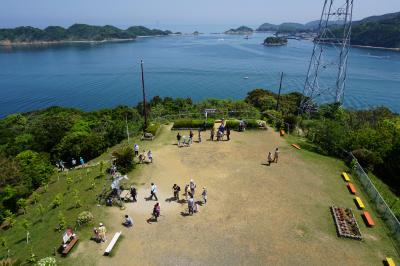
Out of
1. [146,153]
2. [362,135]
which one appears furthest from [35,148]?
[362,135]

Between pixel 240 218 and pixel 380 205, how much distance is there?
30.3 feet

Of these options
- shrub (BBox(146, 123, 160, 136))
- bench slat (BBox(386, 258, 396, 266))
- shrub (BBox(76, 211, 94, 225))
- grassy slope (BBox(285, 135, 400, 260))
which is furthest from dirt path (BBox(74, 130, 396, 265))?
shrub (BBox(146, 123, 160, 136))

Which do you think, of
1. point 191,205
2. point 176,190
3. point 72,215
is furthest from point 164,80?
point 191,205

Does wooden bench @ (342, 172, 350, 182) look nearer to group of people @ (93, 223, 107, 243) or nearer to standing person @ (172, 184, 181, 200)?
standing person @ (172, 184, 181, 200)

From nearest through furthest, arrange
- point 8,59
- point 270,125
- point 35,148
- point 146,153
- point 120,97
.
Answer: point 146,153, point 270,125, point 35,148, point 120,97, point 8,59

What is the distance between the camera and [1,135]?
55938mm

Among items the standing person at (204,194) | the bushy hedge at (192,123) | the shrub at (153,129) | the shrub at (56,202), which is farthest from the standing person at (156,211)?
the bushy hedge at (192,123)

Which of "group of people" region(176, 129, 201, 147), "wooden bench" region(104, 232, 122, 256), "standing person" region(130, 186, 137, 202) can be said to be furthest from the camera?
"group of people" region(176, 129, 201, 147)

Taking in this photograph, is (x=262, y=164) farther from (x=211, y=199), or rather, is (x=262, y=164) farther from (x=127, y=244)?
(x=127, y=244)

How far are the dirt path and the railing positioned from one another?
1.00 metres

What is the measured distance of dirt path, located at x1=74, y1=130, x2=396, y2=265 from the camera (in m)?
15.6

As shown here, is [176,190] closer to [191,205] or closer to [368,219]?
[191,205]

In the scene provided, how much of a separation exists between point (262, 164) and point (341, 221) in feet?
26.5

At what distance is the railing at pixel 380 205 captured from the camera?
17.2 metres
